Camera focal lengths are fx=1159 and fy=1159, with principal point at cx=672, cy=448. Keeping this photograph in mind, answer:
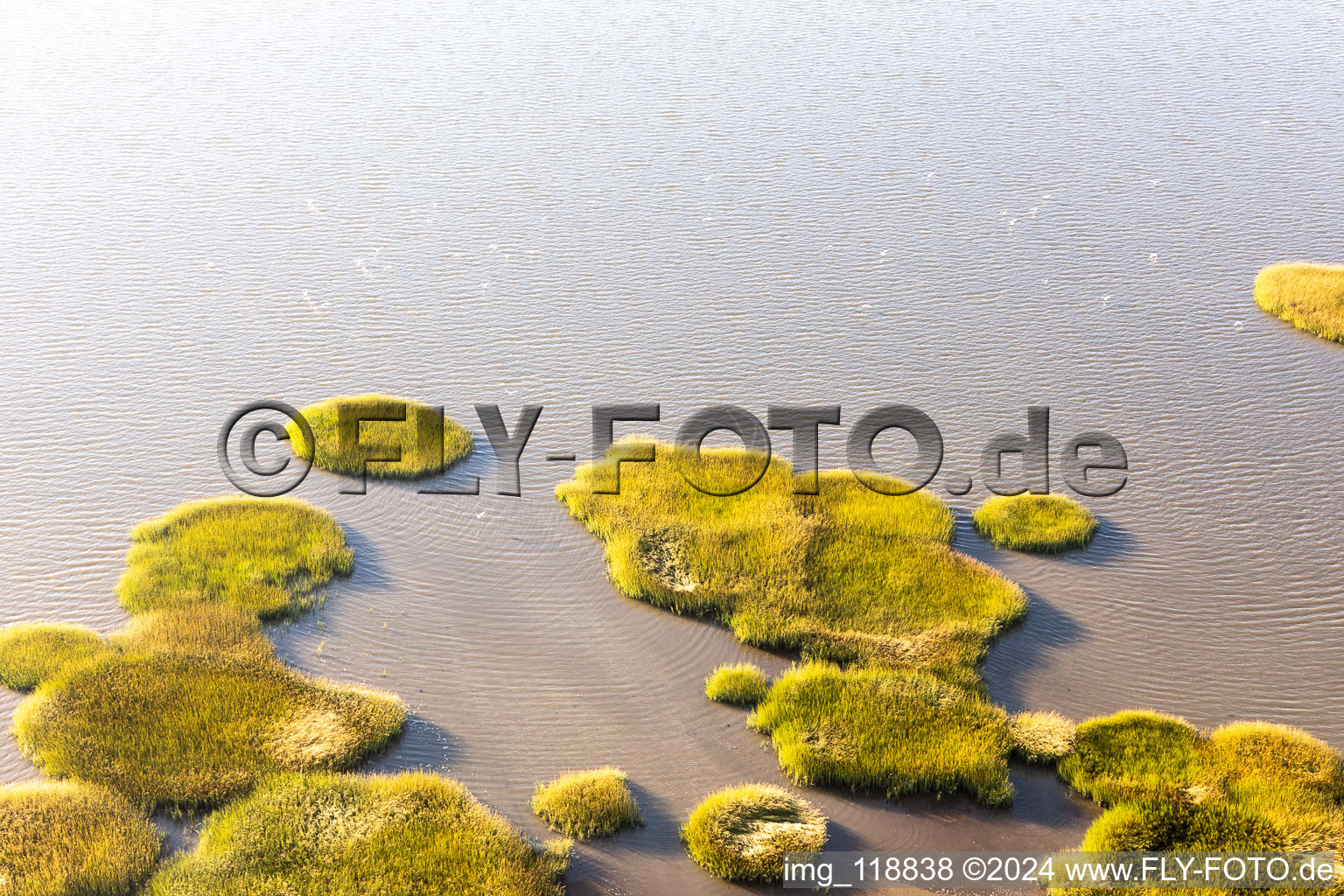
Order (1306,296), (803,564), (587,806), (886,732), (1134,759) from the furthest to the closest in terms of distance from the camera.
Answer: (1306,296)
(803,564)
(886,732)
(1134,759)
(587,806)

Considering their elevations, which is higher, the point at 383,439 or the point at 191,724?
the point at 383,439

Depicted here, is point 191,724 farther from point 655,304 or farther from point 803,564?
point 655,304

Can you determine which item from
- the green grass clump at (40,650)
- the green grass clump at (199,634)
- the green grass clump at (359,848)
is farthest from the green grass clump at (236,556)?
the green grass clump at (359,848)

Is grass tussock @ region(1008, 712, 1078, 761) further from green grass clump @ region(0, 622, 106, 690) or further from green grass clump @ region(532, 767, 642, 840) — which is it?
green grass clump @ region(0, 622, 106, 690)

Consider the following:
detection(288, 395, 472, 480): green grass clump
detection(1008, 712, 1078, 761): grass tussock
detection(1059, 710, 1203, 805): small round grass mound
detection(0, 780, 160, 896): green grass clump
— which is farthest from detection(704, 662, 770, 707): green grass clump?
detection(288, 395, 472, 480): green grass clump

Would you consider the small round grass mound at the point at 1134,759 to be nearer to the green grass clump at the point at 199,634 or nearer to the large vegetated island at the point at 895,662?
the large vegetated island at the point at 895,662

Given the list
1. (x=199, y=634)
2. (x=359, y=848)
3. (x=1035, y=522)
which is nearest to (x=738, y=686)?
(x=359, y=848)
